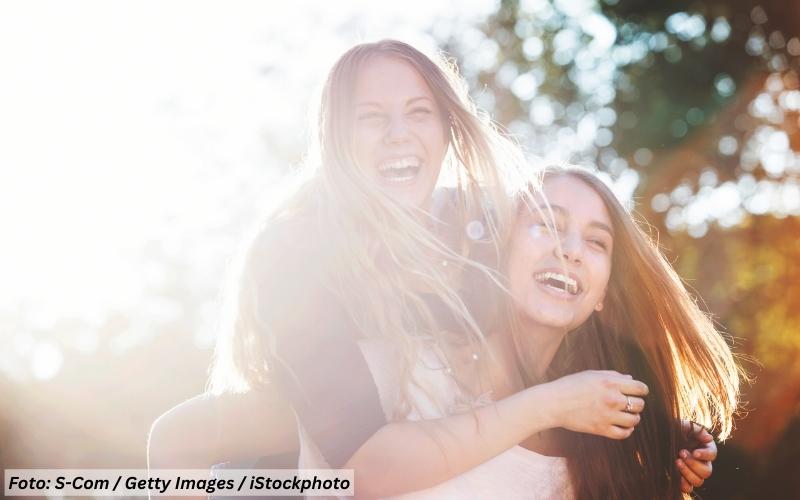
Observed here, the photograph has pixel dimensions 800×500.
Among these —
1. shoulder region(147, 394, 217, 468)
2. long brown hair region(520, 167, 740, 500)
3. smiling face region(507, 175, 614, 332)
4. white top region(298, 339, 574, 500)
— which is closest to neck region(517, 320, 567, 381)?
smiling face region(507, 175, 614, 332)

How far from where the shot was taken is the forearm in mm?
2988

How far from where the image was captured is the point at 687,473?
12.3 ft

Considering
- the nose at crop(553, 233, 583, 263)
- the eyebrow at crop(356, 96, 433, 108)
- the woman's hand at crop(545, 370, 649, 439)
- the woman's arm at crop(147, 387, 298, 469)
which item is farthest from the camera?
the eyebrow at crop(356, 96, 433, 108)

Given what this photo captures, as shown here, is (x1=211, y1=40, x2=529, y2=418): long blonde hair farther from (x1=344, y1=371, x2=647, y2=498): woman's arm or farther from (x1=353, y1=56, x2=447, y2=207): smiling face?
(x1=344, y1=371, x2=647, y2=498): woman's arm

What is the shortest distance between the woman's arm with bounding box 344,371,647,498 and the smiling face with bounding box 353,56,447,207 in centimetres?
112

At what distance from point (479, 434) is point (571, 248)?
958mm

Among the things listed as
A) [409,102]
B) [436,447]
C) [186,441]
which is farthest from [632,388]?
[186,441]

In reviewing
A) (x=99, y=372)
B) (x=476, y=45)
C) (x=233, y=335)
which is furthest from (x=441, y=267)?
(x=99, y=372)

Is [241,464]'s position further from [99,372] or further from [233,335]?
[99,372]

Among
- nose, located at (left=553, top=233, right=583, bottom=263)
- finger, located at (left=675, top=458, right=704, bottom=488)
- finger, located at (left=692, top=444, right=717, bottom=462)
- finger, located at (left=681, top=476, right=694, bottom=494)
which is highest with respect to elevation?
nose, located at (left=553, top=233, right=583, bottom=263)

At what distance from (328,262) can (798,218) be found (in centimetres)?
1071

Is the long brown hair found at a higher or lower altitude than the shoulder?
higher

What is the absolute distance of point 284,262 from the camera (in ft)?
10.9

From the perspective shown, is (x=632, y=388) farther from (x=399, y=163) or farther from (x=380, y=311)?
(x=399, y=163)
